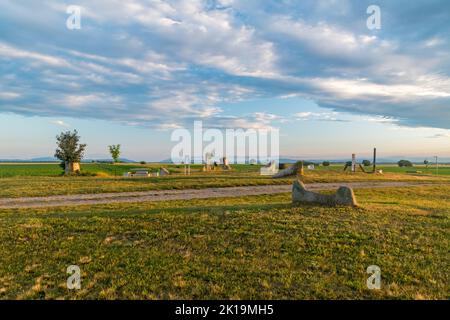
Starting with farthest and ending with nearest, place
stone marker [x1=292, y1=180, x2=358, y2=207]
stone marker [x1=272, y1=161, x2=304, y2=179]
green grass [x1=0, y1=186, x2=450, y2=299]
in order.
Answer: stone marker [x1=272, y1=161, x2=304, y2=179] → stone marker [x1=292, y1=180, x2=358, y2=207] → green grass [x1=0, y1=186, x2=450, y2=299]

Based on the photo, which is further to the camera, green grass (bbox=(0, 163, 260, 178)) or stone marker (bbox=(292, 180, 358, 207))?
green grass (bbox=(0, 163, 260, 178))

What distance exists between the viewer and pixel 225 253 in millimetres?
A: 6980

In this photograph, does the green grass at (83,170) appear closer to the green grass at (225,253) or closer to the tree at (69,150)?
the tree at (69,150)

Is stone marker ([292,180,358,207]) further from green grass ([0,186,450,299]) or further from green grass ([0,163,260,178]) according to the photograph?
green grass ([0,163,260,178])

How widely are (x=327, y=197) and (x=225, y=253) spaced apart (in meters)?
6.79

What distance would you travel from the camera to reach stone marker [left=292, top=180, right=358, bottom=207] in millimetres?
11836

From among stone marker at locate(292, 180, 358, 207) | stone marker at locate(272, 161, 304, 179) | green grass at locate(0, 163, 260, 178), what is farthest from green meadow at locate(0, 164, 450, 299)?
green grass at locate(0, 163, 260, 178)

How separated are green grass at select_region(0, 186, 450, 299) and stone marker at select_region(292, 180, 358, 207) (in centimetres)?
81

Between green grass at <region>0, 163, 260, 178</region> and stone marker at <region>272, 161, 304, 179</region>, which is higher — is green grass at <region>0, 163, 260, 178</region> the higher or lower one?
the lower one

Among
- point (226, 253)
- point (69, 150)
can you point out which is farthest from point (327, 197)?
point (69, 150)

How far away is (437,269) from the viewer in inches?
240

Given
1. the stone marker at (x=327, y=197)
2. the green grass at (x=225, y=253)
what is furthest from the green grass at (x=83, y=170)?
the green grass at (x=225, y=253)

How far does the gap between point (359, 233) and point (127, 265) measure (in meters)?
6.54

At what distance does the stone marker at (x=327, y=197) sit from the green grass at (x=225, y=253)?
2.64 feet
